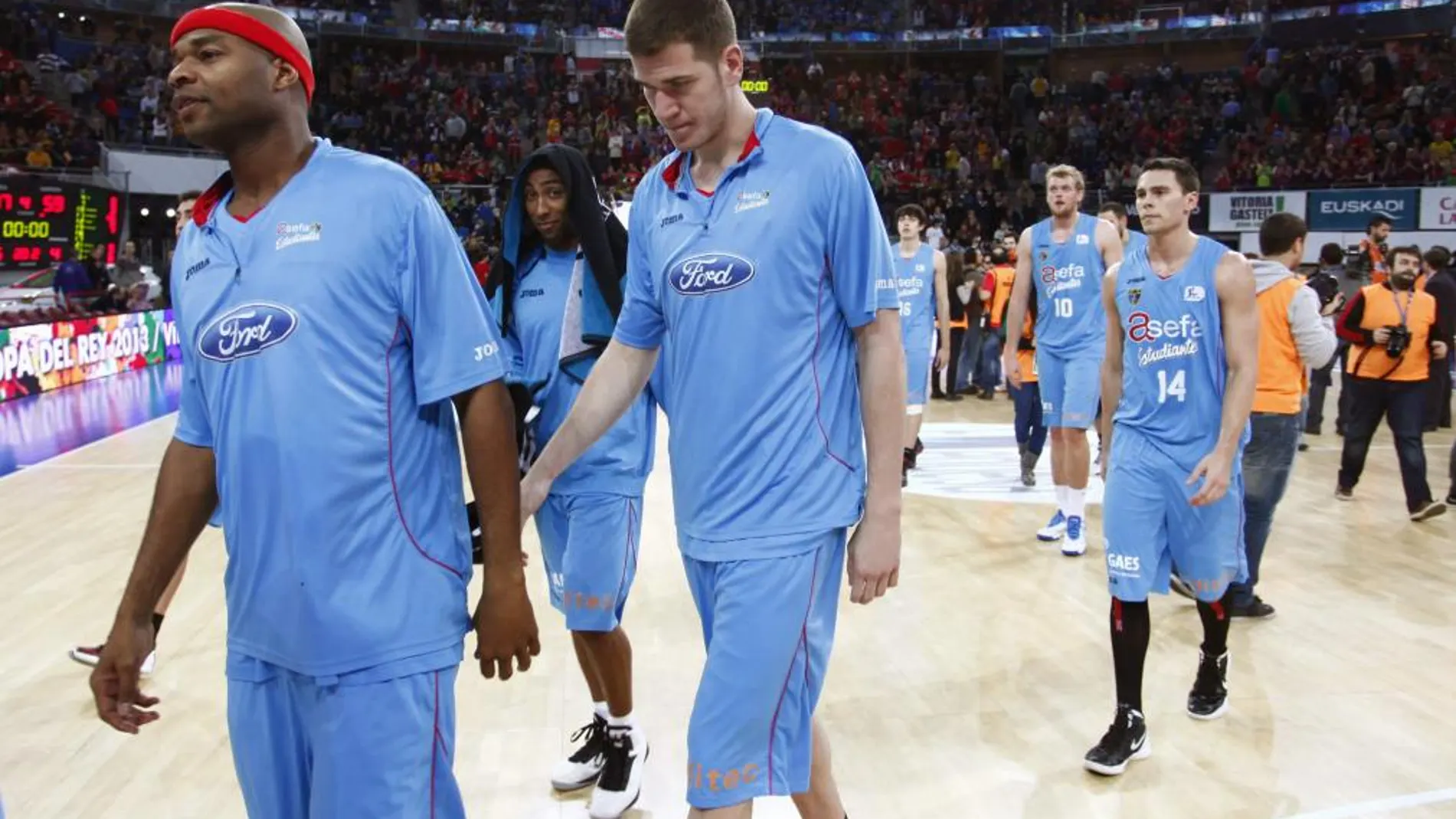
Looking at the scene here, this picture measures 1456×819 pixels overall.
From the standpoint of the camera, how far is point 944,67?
34.5 meters

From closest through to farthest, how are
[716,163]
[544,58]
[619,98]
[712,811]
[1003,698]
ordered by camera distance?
[712,811], [716,163], [1003,698], [619,98], [544,58]

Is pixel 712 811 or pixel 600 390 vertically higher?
pixel 600 390

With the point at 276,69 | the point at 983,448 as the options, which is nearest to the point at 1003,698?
the point at 276,69

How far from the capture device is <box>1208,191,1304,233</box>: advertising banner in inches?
899

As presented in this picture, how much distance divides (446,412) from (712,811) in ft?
3.11

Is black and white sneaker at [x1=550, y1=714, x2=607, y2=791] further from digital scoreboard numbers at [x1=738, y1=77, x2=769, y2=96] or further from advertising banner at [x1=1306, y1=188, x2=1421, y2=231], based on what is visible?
digital scoreboard numbers at [x1=738, y1=77, x2=769, y2=96]

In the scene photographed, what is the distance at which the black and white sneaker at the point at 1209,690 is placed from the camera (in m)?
4.63

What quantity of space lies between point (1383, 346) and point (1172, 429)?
16.6ft

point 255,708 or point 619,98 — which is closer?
point 255,708

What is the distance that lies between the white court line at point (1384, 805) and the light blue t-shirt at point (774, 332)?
A: 2209 millimetres

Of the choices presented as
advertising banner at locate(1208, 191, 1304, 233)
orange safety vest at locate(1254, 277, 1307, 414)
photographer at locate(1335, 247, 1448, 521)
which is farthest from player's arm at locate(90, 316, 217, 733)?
advertising banner at locate(1208, 191, 1304, 233)

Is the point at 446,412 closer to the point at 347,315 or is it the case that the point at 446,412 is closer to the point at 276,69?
the point at 347,315

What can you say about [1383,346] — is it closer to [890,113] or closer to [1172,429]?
[1172,429]

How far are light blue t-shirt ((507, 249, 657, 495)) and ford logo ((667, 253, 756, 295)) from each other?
46.4 inches
